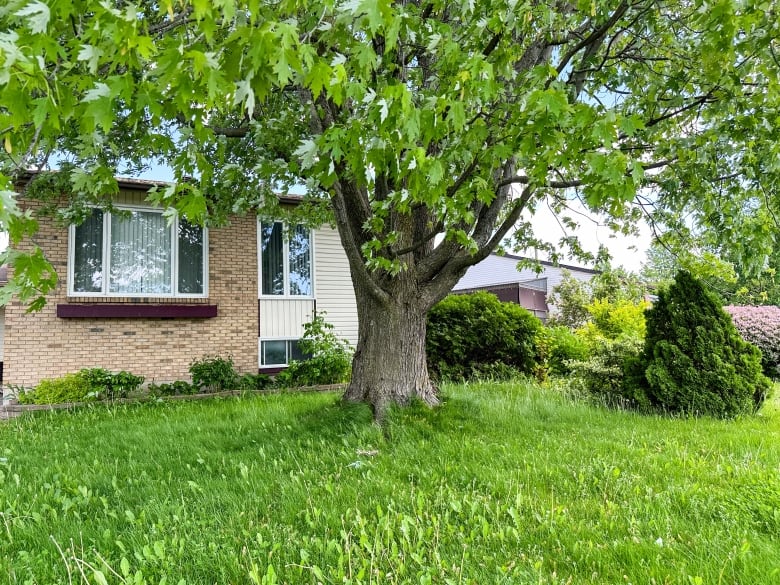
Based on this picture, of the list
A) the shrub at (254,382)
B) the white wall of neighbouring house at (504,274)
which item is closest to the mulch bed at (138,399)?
the shrub at (254,382)

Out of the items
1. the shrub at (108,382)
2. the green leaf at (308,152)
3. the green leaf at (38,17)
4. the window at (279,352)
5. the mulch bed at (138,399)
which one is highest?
the green leaf at (38,17)

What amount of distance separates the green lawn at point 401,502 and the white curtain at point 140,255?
4305mm

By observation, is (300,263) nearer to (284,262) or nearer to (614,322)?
(284,262)

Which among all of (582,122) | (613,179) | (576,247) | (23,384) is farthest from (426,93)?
(23,384)

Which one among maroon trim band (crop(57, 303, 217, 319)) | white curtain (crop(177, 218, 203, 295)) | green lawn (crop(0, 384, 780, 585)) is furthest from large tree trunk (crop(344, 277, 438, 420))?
white curtain (crop(177, 218, 203, 295))

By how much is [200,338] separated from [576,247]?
7133 mm

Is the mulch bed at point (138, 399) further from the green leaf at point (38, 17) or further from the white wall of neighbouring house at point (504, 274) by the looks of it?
the white wall of neighbouring house at point (504, 274)

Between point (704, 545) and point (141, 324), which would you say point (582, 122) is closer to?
point (704, 545)

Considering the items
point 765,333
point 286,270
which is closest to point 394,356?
point 286,270

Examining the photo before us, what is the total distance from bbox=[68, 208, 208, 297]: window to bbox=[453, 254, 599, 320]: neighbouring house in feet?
35.3

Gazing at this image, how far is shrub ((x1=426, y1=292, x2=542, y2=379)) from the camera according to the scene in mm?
8703

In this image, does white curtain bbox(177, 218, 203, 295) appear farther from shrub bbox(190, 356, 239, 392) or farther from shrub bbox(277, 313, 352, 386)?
shrub bbox(277, 313, 352, 386)

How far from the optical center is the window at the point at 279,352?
9.95 m

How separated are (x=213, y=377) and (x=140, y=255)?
110 inches
